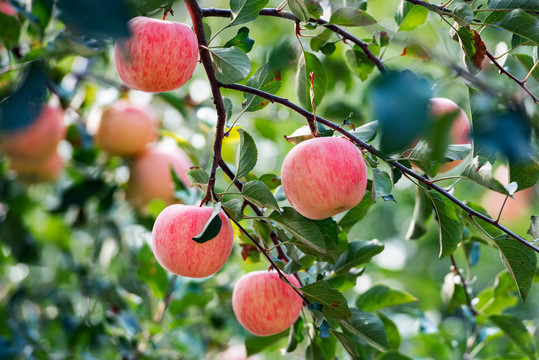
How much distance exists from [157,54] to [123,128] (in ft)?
3.24

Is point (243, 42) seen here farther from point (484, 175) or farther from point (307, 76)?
point (484, 175)

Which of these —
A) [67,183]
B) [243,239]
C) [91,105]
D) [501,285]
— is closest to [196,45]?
[243,239]

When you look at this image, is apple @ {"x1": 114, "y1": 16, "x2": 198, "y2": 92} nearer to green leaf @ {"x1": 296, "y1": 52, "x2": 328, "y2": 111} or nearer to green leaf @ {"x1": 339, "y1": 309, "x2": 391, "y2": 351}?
green leaf @ {"x1": 296, "y1": 52, "x2": 328, "y2": 111}

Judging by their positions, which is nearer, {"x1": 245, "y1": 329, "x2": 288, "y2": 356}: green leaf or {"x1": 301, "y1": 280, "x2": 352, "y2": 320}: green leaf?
{"x1": 301, "y1": 280, "x2": 352, "y2": 320}: green leaf

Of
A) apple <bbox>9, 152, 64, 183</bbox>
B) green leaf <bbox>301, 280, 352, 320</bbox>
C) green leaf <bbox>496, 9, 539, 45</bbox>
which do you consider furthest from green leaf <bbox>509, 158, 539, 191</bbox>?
apple <bbox>9, 152, 64, 183</bbox>

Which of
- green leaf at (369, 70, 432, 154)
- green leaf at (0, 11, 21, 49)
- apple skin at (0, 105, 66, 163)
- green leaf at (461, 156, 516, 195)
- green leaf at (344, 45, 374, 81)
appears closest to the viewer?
green leaf at (369, 70, 432, 154)

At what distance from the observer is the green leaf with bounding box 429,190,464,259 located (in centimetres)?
84

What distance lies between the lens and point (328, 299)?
86 cm

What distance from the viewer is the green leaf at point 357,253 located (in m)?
1.04

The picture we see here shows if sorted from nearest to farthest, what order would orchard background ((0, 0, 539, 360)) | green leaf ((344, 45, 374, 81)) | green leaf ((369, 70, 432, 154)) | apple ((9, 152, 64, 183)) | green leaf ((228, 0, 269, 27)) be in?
green leaf ((369, 70, 432, 154)) < orchard background ((0, 0, 539, 360)) < green leaf ((228, 0, 269, 27)) < green leaf ((344, 45, 374, 81)) < apple ((9, 152, 64, 183))

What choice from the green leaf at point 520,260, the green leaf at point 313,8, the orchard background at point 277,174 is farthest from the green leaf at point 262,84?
the green leaf at point 520,260

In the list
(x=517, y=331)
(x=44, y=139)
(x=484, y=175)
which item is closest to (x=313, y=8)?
(x=484, y=175)

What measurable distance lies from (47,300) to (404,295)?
1.33 meters

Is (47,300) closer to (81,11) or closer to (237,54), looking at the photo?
(237,54)
